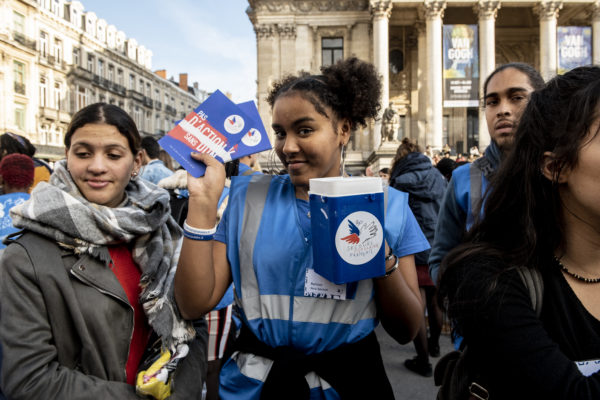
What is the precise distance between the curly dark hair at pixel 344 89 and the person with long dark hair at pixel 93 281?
817 millimetres

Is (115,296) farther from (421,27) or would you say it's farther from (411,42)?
(411,42)

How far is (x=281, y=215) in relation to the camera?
5.77 feet

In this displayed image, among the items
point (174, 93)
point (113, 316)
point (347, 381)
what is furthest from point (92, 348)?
point (174, 93)

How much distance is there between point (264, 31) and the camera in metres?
29.2

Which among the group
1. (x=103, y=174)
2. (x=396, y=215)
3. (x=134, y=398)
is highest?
(x=103, y=174)

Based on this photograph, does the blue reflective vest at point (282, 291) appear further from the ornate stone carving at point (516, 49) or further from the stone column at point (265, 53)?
the ornate stone carving at point (516, 49)

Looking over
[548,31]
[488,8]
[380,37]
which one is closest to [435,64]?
[380,37]

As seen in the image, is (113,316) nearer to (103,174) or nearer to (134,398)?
(134,398)

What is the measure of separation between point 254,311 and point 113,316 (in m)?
0.58

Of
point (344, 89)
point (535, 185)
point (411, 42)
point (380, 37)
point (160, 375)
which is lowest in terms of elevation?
point (160, 375)

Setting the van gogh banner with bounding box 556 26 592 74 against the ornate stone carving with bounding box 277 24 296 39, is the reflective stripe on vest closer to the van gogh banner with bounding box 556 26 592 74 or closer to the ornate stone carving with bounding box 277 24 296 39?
the ornate stone carving with bounding box 277 24 296 39

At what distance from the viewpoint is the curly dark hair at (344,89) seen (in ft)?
5.97

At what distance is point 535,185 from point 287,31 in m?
29.7

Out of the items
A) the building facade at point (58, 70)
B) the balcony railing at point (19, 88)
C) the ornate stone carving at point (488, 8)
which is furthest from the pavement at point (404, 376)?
the balcony railing at point (19, 88)
